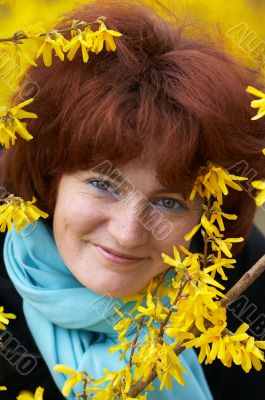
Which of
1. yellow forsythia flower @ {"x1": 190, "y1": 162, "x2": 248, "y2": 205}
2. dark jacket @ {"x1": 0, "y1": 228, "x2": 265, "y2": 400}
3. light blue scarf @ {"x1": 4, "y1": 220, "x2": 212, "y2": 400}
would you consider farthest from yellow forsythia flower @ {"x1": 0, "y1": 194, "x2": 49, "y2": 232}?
dark jacket @ {"x1": 0, "y1": 228, "x2": 265, "y2": 400}

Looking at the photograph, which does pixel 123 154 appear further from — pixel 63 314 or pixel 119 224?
pixel 63 314

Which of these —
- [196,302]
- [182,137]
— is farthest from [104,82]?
[196,302]

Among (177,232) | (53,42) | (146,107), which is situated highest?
(53,42)

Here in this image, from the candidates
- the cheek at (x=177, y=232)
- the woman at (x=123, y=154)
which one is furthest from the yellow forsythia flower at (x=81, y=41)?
the cheek at (x=177, y=232)

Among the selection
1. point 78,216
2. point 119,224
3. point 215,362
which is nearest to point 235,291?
point 119,224

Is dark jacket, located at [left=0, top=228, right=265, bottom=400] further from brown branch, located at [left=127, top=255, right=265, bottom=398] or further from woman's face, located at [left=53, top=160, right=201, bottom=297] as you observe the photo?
brown branch, located at [left=127, top=255, right=265, bottom=398]

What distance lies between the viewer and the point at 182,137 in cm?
142

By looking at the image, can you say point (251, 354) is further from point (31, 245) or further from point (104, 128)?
point (31, 245)

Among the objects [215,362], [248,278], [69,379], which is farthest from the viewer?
[215,362]

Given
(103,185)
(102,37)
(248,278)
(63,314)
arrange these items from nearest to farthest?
(248,278)
(102,37)
(103,185)
(63,314)

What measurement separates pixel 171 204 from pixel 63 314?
0.46 metres

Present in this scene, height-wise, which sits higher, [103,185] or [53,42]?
[53,42]

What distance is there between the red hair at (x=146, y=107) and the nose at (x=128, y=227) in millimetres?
99

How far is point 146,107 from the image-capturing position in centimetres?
141
